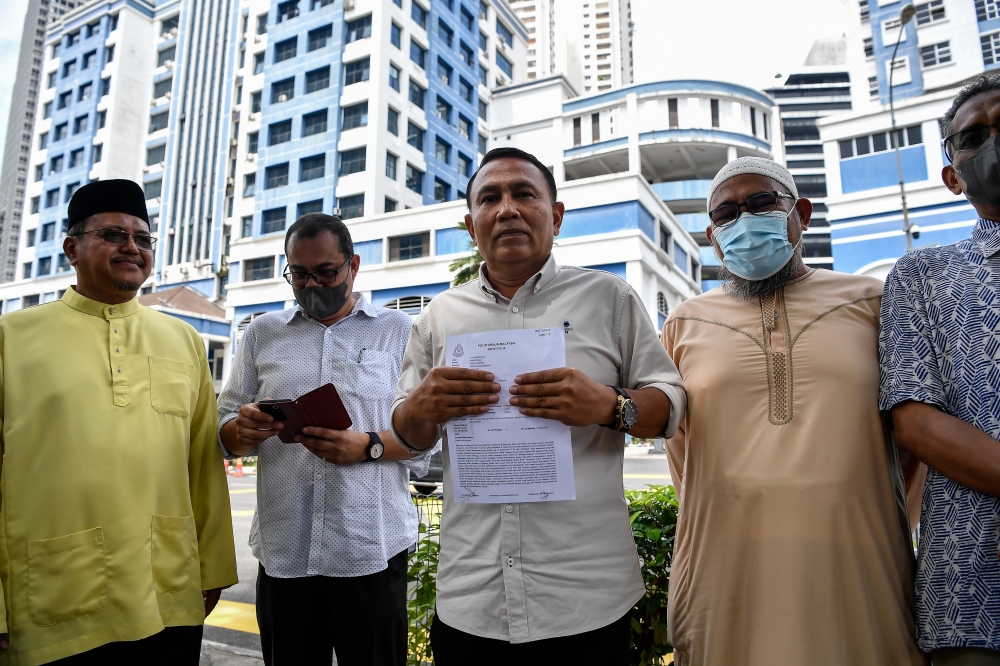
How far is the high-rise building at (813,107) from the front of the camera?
67.4m

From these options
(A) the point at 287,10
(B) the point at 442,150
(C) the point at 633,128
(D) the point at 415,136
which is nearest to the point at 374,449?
(D) the point at 415,136

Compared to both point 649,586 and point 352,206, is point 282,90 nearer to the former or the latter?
point 352,206

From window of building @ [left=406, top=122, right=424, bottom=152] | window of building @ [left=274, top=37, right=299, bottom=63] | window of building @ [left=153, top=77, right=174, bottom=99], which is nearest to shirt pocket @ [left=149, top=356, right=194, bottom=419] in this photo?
window of building @ [left=406, top=122, right=424, bottom=152]

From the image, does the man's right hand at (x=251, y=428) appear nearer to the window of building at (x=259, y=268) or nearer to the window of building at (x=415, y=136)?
the window of building at (x=259, y=268)

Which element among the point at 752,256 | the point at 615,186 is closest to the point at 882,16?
the point at 615,186

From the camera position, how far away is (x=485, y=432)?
5.37 ft

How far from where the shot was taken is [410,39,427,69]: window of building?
33.7 metres

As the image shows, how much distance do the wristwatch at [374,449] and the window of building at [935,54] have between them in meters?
37.0

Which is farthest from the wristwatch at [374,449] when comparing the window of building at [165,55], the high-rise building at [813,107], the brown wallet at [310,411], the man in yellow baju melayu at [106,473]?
the high-rise building at [813,107]

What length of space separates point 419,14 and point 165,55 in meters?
25.2

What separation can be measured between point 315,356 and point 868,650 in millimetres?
2142

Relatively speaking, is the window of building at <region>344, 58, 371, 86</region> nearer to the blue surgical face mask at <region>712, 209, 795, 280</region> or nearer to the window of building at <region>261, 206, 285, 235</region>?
the window of building at <region>261, 206, 285, 235</region>

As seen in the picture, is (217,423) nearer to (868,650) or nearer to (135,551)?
(135,551)

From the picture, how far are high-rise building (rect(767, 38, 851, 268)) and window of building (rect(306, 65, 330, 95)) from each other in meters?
52.6
